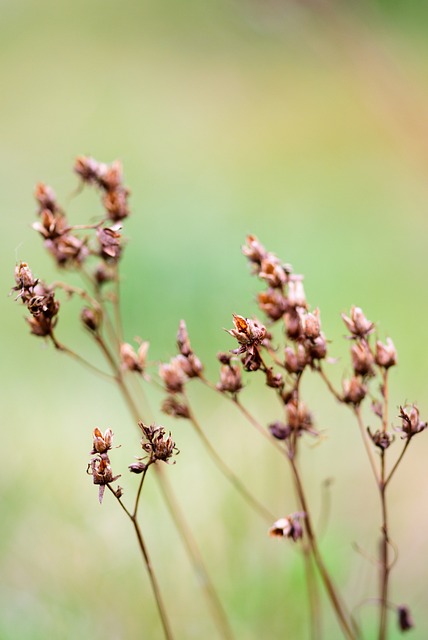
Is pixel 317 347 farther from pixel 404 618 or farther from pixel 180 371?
pixel 404 618

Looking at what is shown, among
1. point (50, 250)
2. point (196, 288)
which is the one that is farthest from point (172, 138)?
point (50, 250)

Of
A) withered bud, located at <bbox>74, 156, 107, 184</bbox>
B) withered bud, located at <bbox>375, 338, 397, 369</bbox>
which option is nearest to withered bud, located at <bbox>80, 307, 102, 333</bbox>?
withered bud, located at <bbox>74, 156, 107, 184</bbox>

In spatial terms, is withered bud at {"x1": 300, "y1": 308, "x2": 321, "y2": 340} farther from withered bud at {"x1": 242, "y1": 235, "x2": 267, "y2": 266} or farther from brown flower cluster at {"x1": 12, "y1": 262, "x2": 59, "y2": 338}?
brown flower cluster at {"x1": 12, "y1": 262, "x2": 59, "y2": 338}

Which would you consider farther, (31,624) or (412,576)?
(412,576)

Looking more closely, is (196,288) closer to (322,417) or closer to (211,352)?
(211,352)

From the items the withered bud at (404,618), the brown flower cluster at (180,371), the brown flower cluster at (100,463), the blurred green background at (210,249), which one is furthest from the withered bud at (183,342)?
the blurred green background at (210,249)

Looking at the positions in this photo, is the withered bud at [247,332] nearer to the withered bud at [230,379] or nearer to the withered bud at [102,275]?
the withered bud at [230,379]

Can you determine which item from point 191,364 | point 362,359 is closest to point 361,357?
point 362,359
